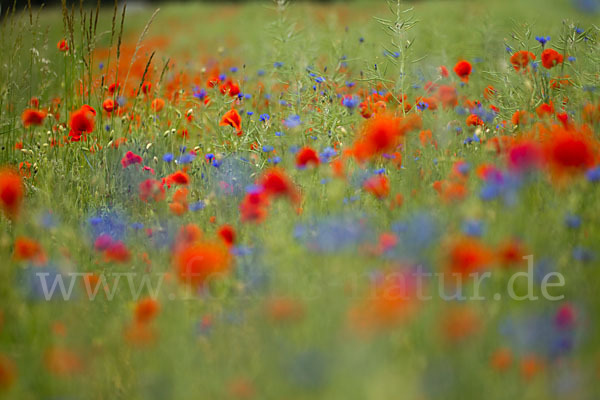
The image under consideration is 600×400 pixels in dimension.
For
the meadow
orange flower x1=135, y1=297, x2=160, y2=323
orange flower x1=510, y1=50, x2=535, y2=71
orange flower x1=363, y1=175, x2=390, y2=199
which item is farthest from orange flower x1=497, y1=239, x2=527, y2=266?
orange flower x1=510, y1=50, x2=535, y2=71

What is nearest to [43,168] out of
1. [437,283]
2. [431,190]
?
[431,190]

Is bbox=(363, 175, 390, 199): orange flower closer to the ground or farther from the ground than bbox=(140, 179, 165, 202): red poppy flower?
farther from the ground

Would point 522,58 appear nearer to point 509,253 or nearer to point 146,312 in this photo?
point 509,253

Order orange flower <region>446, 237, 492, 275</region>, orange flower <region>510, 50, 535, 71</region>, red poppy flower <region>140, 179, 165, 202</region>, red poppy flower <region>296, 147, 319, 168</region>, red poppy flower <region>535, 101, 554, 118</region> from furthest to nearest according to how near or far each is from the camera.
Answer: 1. orange flower <region>510, 50, 535, 71</region>
2. red poppy flower <region>535, 101, 554, 118</region>
3. red poppy flower <region>140, 179, 165, 202</region>
4. red poppy flower <region>296, 147, 319, 168</region>
5. orange flower <region>446, 237, 492, 275</region>

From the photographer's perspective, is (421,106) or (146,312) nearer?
(146,312)

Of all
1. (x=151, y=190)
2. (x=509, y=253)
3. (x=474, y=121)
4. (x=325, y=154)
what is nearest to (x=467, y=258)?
(x=509, y=253)

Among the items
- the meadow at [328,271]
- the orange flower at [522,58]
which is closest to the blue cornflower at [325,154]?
the meadow at [328,271]

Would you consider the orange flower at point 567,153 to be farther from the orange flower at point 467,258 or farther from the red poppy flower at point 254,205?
the red poppy flower at point 254,205

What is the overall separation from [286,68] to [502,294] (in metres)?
2.24

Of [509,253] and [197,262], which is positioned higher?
[509,253]

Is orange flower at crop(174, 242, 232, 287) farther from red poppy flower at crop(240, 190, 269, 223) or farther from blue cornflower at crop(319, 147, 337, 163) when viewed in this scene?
blue cornflower at crop(319, 147, 337, 163)

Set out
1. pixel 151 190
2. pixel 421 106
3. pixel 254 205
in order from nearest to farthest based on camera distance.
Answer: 1. pixel 254 205
2. pixel 151 190
3. pixel 421 106

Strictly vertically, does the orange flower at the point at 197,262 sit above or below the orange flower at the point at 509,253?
below

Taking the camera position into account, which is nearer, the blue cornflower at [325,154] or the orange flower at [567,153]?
the orange flower at [567,153]
